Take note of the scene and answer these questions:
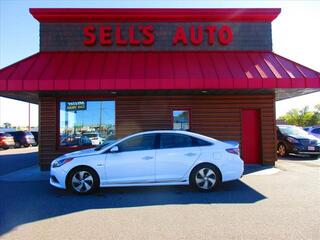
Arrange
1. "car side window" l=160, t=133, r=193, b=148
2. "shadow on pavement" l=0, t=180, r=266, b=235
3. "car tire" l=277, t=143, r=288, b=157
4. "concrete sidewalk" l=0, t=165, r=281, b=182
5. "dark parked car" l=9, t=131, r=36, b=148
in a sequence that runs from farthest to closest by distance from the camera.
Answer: "dark parked car" l=9, t=131, r=36, b=148 < "car tire" l=277, t=143, r=288, b=157 < "concrete sidewalk" l=0, t=165, r=281, b=182 < "car side window" l=160, t=133, r=193, b=148 < "shadow on pavement" l=0, t=180, r=266, b=235

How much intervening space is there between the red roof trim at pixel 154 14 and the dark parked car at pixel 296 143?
260 inches

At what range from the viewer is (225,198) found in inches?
299

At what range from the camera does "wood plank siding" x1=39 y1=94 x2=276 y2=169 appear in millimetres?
12961

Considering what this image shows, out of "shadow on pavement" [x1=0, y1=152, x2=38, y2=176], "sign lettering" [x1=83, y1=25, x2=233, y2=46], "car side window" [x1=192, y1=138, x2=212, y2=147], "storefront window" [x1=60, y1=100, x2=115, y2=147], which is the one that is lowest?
"shadow on pavement" [x1=0, y1=152, x2=38, y2=176]

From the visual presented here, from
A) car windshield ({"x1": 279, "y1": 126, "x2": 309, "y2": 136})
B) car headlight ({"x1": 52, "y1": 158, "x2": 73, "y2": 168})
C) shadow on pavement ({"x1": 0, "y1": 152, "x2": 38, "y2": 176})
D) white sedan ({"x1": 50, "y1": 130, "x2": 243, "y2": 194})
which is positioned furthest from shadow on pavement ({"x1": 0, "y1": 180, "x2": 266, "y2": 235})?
car windshield ({"x1": 279, "y1": 126, "x2": 309, "y2": 136})

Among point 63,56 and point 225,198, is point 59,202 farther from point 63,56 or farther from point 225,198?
point 63,56

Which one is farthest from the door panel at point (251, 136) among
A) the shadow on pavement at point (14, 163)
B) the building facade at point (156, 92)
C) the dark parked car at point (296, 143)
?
the shadow on pavement at point (14, 163)

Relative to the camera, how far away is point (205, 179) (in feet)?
27.4

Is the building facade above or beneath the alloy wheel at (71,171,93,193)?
above

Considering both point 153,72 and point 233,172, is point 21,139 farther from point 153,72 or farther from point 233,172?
point 233,172

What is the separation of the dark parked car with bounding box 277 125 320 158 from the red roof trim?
660 cm

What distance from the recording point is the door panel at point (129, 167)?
816 centimetres

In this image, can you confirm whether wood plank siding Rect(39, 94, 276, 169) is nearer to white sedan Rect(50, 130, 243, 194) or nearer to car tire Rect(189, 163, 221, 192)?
white sedan Rect(50, 130, 243, 194)

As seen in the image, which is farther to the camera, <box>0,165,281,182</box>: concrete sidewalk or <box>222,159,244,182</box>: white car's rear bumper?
<box>0,165,281,182</box>: concrete sidewalk
